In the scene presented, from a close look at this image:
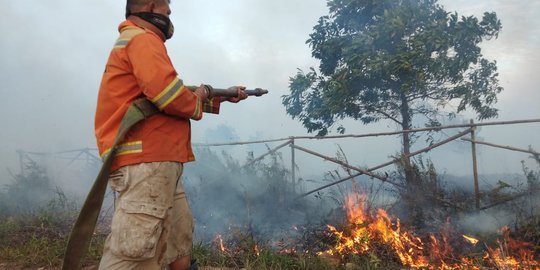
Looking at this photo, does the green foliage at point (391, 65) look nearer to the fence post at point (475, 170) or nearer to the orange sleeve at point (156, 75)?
the fence post at point (475, 170)

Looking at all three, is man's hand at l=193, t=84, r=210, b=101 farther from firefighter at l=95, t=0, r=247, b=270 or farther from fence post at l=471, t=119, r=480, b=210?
fence post at l=471, t=119, r=480, b=210

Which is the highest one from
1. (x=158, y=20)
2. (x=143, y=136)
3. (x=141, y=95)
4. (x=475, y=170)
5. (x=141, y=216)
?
(x=158, y=20)

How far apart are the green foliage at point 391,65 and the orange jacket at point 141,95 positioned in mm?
4964

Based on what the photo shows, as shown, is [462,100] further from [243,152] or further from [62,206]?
[62,206]

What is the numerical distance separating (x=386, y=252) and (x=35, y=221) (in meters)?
4.82

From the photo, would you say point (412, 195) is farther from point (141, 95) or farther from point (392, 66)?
point (141, 95)

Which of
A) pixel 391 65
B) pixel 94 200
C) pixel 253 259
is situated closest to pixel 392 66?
pixel 391 65

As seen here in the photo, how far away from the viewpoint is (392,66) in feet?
21.2

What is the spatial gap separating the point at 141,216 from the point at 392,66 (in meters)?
5.42

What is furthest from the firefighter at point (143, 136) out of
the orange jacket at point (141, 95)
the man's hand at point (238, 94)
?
the man's hand at point (238, 94)

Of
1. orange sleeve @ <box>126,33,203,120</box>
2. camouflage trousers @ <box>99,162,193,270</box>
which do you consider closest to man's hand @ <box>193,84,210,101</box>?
orange sleeve @ <box>126,33,203,120</box>

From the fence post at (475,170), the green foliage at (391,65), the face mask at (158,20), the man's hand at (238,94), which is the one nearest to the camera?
the face mask at (158,20)

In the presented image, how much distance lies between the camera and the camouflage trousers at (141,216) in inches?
80.0

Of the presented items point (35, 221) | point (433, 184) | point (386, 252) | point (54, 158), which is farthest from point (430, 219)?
point (54, 158)
